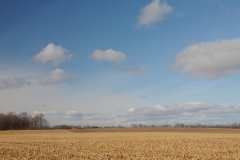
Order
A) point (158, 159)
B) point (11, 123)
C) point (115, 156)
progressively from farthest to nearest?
point (11, 123), point (115, 156), point (158, 159)

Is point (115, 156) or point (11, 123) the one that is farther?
point (11, 123)

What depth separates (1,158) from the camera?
22641mm

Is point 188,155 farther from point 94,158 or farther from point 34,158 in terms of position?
point 34,158

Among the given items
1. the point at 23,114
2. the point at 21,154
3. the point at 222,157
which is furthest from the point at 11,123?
the point at 222,157

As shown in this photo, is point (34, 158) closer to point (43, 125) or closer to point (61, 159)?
point (61, 159)

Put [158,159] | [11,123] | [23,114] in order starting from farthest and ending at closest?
1. [23,114]
2. [11,123]
3. [158,159]

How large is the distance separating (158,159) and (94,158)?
228 inches

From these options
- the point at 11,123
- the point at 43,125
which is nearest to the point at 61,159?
the point at 11,123

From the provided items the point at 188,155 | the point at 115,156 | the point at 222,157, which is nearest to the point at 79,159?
the point at 115,156

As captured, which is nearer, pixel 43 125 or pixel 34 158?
pixel 34 158

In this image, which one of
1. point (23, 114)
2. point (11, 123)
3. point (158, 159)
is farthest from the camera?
point (23, 114)

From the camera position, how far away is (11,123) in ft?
533

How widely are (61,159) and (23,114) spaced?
620 feet

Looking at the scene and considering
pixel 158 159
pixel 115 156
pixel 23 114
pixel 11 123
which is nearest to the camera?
pixel 158 159
